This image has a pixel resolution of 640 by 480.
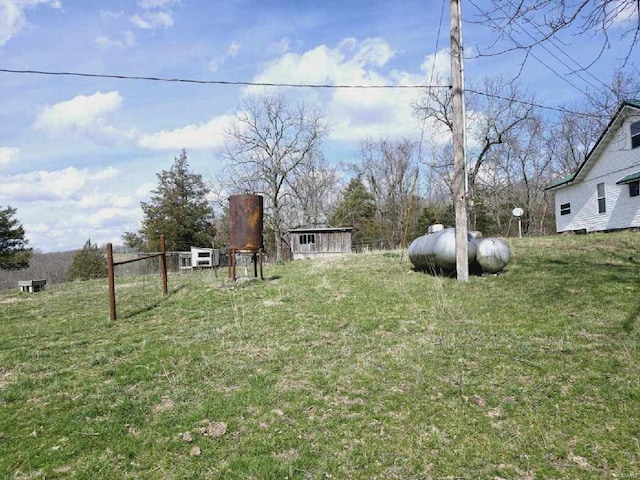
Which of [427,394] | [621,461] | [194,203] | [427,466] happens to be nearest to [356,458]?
[427,466]

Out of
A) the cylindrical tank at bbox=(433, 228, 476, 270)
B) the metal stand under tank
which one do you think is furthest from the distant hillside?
the cylindrical tank at bbox=(433, 228, 476, 270)

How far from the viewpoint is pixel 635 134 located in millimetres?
16516

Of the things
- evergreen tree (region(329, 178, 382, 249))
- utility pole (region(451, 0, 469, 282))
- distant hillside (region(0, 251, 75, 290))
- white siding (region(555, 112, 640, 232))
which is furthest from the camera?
evergreen tree (region(329, 178, 382, 249))

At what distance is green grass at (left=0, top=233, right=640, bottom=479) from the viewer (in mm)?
2924

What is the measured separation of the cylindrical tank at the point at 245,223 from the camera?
10.5 meters

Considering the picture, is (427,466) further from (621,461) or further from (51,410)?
(51,410)

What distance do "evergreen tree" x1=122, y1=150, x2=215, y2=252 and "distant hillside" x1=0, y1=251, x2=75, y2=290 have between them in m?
7.04

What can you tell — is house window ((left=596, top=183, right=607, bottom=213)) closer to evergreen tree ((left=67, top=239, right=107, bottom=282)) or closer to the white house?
the white house

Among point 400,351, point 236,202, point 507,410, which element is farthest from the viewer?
point 236,202

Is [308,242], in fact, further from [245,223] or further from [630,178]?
[245,223]

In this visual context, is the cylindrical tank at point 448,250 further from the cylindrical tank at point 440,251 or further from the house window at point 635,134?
the house window at point 635,134

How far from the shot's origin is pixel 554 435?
310 cm

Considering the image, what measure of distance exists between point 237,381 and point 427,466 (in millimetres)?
2214

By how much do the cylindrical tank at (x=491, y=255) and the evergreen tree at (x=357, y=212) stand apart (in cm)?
3109
